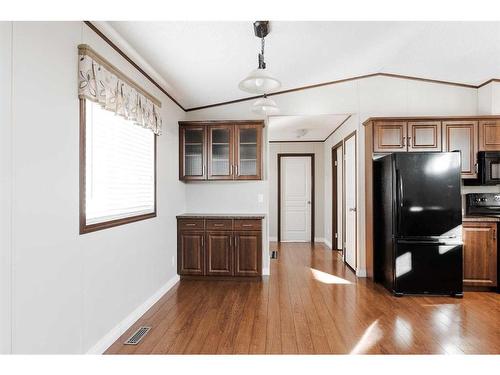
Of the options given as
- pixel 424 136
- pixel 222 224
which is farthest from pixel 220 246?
pixel 424 136

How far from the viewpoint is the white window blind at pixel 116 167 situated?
2.17 m

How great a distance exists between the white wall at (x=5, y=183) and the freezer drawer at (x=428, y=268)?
3481 mm

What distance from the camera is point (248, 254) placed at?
3914mm

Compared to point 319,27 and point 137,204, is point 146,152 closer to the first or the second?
point 137,204

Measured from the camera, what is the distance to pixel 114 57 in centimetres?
238

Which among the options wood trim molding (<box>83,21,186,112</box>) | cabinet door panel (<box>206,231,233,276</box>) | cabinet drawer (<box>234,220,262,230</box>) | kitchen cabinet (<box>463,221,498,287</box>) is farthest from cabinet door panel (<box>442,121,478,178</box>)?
wood trim molding (<box>83,21,186,112</box>)

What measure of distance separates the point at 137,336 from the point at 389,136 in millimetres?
3584

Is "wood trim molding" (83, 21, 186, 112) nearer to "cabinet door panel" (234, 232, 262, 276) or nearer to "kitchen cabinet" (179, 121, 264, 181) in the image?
"kitchen cabinet" (179, 121, 264, 181)

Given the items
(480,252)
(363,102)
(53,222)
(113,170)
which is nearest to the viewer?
(53,222)

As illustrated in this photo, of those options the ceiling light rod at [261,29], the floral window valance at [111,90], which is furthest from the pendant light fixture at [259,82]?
the floral window valance at [111,90]

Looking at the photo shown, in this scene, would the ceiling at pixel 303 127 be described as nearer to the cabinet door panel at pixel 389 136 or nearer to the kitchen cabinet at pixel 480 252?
the cabinet door panel at pixel 389 136

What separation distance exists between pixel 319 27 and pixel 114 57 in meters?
1.76

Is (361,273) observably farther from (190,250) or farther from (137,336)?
(137,336)
